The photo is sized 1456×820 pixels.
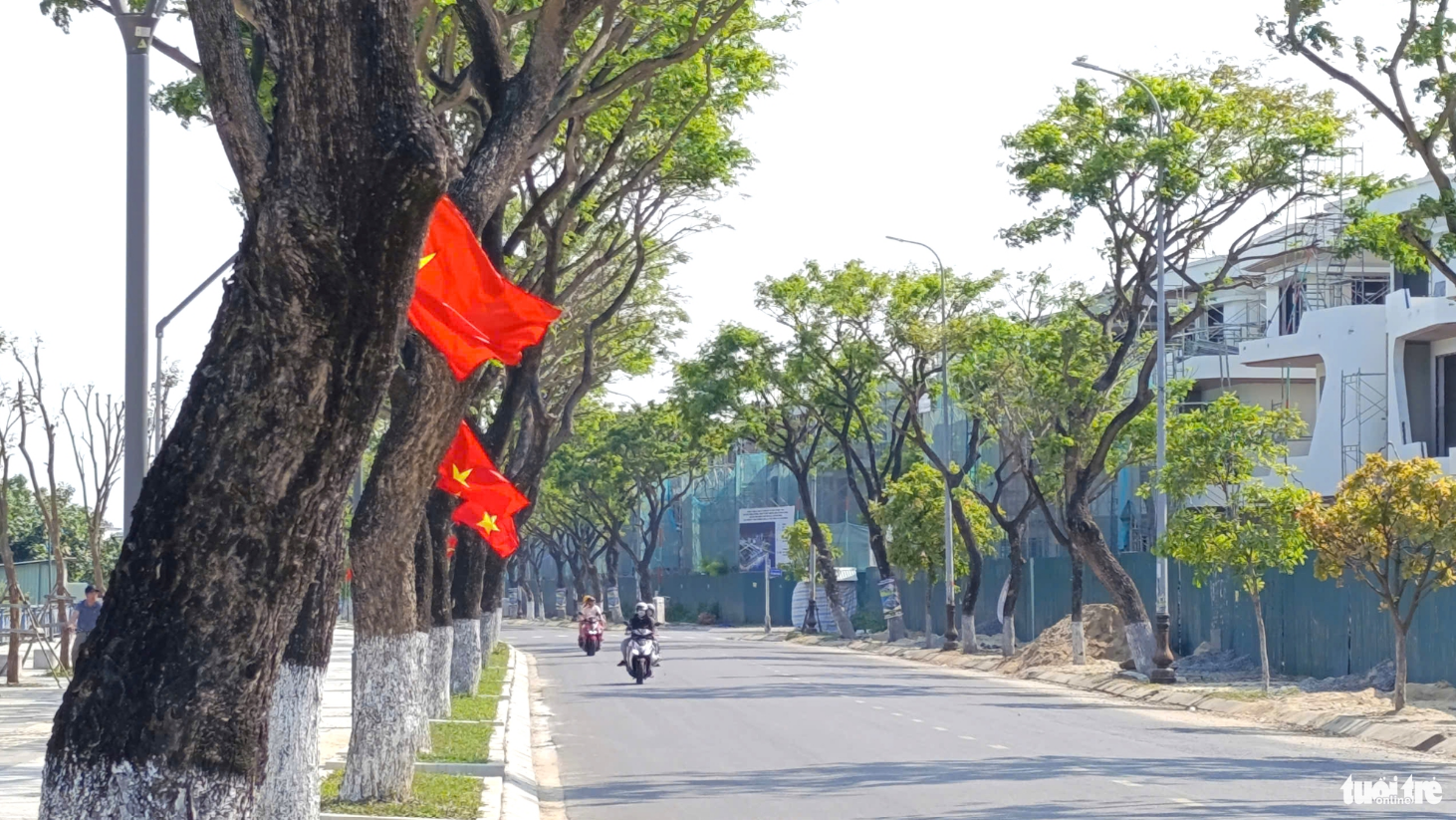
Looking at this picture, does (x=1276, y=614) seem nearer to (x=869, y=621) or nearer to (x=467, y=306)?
(x=467, y=306)

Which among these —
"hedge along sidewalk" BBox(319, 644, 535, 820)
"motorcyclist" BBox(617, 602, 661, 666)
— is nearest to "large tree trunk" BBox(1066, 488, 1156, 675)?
"motorcyclist" BBox(617, 602, 661, 666)

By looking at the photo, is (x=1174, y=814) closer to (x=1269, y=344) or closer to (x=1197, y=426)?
(x=1197, y=426)

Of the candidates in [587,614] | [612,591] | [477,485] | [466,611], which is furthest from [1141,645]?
[612,591]

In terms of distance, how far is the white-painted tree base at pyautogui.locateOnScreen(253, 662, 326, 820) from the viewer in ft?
34.6

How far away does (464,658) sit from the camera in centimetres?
2580

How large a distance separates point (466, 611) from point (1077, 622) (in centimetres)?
1517

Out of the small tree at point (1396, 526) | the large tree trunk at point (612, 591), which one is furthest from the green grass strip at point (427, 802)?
the large tree trunk at point (612, 591)

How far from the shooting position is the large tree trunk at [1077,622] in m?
36.2

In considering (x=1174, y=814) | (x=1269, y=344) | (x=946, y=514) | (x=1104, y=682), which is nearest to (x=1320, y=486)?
(x=1269, y=344)

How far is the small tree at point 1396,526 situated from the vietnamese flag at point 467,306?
14.7m

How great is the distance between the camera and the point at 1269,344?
44000mm

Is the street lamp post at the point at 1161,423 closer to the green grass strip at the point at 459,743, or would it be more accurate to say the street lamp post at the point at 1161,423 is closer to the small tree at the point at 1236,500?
the small tree at the point at 1236,500

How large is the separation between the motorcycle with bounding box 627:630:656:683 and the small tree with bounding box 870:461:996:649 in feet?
55.2

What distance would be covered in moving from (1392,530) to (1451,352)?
66.7 ft
